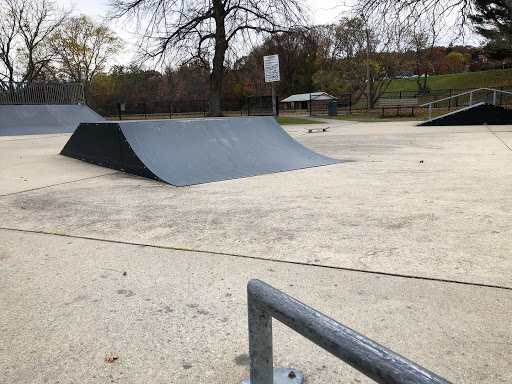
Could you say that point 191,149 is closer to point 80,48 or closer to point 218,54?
point 218,54

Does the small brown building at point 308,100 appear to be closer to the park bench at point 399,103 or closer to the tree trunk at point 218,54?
the park bench at point 399,103

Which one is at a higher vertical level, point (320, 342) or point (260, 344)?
point (320, 342)

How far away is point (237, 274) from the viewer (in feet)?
8.61

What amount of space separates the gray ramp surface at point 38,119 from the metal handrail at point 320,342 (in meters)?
17.5

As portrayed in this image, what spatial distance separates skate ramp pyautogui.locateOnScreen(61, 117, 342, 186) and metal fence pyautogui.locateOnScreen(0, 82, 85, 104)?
14888 millimetres

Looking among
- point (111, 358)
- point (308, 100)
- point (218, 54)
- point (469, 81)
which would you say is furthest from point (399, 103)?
point (469, 81)

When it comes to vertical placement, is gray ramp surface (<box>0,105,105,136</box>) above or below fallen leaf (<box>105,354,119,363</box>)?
above

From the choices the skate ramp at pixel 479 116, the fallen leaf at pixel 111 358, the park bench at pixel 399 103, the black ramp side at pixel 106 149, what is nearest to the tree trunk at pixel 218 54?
the park bench at pixel 399 103

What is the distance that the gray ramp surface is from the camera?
16.7 m

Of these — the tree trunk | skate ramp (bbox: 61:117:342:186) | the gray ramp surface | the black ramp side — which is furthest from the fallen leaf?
the tree trunk

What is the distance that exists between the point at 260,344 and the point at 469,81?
208 ft

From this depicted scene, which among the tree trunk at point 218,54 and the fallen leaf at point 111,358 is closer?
the fallen leaf at point 111,358

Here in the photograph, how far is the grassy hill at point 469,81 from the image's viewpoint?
48.9m

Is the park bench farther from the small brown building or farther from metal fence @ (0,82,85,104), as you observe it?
metal fence @ (0,82,85,104)
